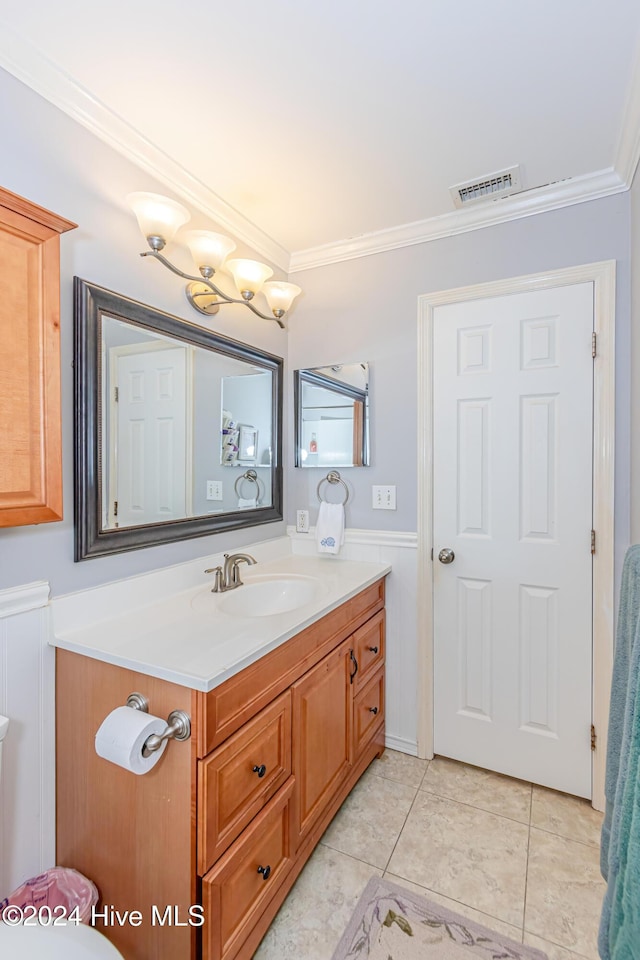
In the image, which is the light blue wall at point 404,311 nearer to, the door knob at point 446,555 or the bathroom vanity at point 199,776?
the door knob at point 446,555

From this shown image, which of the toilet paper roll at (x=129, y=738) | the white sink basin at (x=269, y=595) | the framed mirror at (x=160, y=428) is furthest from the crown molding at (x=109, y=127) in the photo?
the toilet paper roll at (x=129, y=738)

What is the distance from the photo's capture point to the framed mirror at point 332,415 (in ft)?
7.00

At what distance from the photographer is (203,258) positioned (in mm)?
1572

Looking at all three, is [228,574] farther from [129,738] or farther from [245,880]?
[245,880]

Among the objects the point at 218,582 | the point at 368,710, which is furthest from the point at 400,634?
the point at 218,582

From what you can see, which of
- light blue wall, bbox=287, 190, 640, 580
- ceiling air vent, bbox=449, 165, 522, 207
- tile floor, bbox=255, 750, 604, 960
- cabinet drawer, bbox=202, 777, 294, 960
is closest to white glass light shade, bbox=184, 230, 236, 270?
light blue wall, bbox=287, 190, 640, 580

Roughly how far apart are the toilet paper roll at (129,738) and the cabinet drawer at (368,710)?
956mm

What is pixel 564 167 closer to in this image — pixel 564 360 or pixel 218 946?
pixel 564 360

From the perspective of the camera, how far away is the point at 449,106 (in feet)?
4.49

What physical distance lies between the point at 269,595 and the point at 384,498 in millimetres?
692

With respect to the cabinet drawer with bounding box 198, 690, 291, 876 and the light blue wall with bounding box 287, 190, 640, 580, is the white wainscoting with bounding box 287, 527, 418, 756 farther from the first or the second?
the cabinet drawer with bounding box 198, 690, 291, 876

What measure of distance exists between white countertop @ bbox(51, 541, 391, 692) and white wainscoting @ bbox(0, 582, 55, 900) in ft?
0.23

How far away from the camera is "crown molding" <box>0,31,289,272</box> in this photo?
1.16 m

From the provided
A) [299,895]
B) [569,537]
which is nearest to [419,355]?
[569,537]
